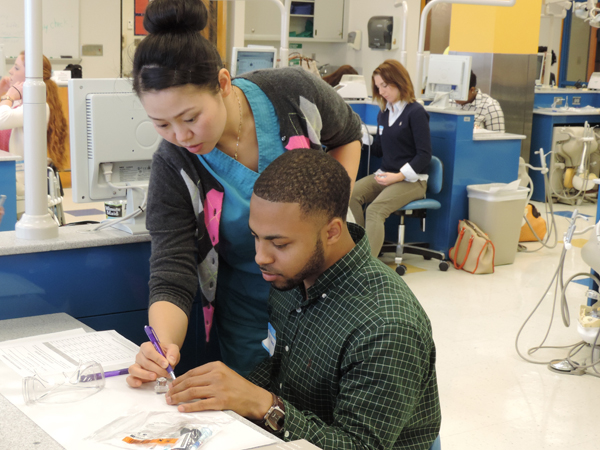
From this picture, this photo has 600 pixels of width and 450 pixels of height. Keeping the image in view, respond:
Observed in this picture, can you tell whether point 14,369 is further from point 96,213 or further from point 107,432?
point 96,213

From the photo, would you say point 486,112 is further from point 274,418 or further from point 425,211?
point 274,418

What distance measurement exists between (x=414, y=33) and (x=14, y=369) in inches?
317

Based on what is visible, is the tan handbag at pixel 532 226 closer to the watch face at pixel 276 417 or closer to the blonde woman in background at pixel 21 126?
the blonde woman in background at pixel 21 126

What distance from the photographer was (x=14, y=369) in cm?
134

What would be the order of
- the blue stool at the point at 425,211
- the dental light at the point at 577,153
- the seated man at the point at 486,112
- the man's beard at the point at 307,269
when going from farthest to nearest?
the dental light at the point at 577,153 < the seated man at the point at 486,112 < the blue stool at the point at 425,211 < the man's beard at the point at 307,269

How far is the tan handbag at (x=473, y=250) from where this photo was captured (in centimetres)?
461

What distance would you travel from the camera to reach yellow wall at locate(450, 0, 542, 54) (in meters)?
6.73

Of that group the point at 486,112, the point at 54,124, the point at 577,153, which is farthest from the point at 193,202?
the point at 577,153

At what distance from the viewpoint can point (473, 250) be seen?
4.62 m

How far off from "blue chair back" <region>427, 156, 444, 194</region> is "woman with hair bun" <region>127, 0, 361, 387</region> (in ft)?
9.39

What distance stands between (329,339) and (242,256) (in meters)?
0.42

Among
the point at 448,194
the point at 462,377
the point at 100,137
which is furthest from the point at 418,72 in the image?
the point at 100,137

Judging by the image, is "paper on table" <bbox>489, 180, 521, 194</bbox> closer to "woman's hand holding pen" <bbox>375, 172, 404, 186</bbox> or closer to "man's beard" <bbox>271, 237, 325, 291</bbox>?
Result: "woman's hand holding pen" <bbox>375, 172, 404, 186</bbox>

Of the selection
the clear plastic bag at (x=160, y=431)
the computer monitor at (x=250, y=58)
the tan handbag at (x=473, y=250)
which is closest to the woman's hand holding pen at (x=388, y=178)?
the tan handbag at (x=473, y=250)
